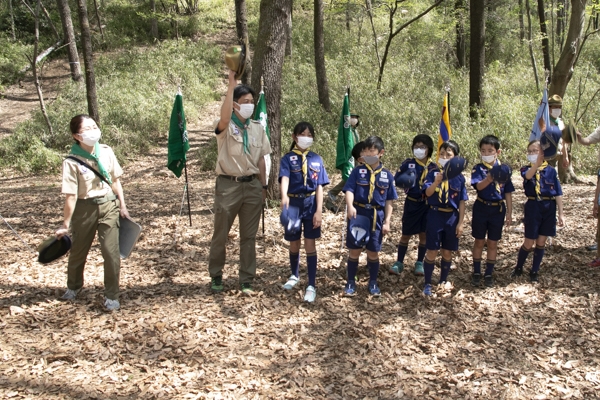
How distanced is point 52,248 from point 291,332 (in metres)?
2.58

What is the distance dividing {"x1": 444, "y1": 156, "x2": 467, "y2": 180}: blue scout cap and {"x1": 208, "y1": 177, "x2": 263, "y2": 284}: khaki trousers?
208cm

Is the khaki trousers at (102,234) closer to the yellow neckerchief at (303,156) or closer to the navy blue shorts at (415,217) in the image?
the yellow neckerchief at (303,156)

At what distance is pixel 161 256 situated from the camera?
672 centimetres

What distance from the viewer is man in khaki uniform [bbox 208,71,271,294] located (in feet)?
16.7

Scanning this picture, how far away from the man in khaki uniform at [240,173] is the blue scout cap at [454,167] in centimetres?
200

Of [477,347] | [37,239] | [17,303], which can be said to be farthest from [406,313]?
[37,239]

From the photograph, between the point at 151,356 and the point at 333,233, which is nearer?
the point at 151,356

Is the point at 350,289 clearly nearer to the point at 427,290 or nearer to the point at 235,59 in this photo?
the point at 427,290

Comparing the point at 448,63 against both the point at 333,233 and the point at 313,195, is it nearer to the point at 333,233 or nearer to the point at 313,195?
the point at 333,233

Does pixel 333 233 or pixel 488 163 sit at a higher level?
pixel 488 163

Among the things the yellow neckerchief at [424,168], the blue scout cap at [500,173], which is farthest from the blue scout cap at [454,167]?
the yellow neckerchief at [424,168]

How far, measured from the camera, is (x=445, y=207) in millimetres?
5332

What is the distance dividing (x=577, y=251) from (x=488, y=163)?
255cm

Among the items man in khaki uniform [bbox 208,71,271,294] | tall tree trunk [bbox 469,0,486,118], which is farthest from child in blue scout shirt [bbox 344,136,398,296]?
tall tree trunk [bbox 469,0,486,118]
